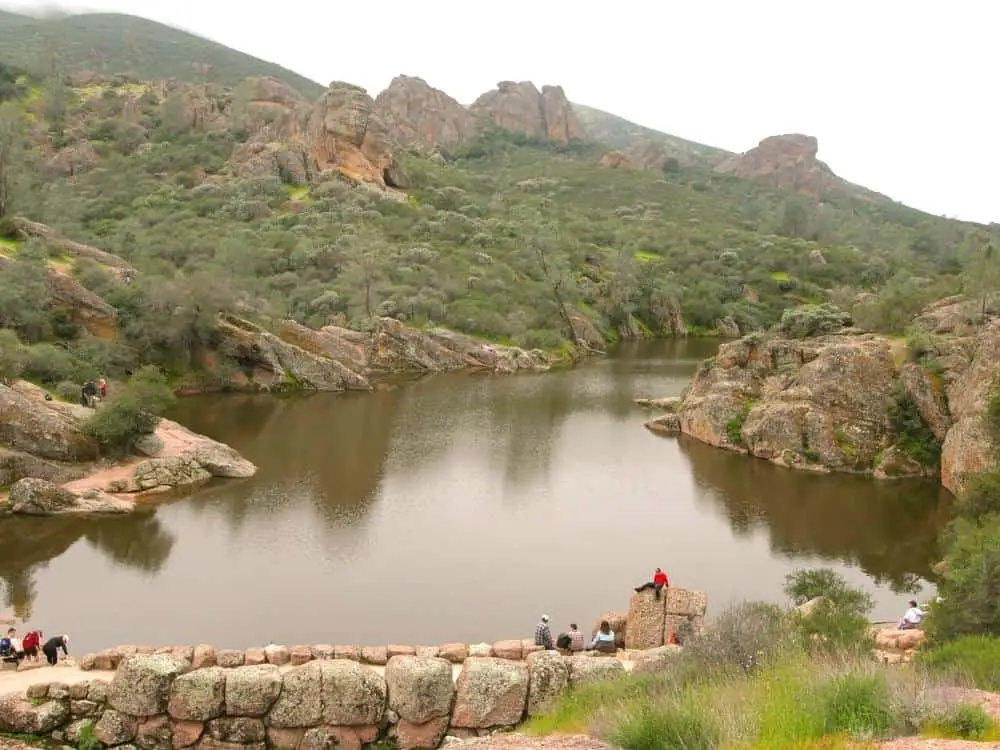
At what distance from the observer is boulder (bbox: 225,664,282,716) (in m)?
15.4

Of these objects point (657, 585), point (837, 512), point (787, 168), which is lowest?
point (657, 585)

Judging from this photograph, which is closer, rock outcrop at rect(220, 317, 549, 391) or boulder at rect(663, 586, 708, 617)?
boulder at rect(663, 586, 708, 617)

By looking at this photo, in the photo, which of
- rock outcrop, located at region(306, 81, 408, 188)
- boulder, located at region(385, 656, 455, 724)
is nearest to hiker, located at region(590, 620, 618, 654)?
boulder, located at region(385, 656, 455, 724)

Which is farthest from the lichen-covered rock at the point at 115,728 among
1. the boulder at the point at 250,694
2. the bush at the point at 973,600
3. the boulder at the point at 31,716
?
the bush at the point at 973,600

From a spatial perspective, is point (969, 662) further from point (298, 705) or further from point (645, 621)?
point (298, 705)

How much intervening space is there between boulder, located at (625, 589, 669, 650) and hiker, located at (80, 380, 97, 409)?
99.9 feet

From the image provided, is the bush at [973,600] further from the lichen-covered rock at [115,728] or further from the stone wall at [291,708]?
the lichen-covered rock at [115,728]

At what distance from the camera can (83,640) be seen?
71.2 feet

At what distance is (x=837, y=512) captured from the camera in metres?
34.2

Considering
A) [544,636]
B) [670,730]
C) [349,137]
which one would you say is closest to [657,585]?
[544,636]

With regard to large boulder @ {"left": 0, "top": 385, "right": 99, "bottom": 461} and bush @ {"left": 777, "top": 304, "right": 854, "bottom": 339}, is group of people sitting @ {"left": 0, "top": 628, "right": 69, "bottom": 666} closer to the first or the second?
large boulder @ {"left": 0, "top": 385, "right": 99, "bottom": 461}

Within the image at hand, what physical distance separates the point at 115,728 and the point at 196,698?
1.67m

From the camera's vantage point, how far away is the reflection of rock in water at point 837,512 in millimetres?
29406

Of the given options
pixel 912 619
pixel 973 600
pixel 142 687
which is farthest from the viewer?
pixel 912 619
